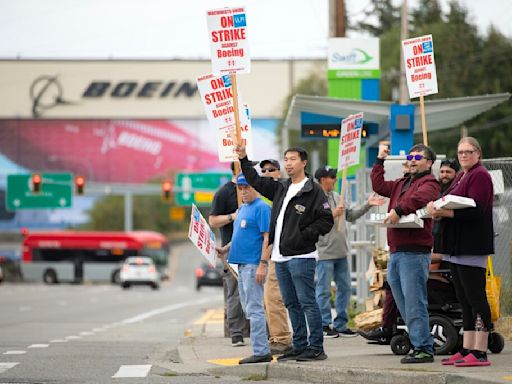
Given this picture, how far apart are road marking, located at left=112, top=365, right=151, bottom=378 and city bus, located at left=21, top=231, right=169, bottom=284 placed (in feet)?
190

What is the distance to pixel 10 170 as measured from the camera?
11494 centimetres

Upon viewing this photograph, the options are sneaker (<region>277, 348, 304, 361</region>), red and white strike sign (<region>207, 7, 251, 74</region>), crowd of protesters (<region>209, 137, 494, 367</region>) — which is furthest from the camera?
red and white strike sign (<region>207, 7, 251, 74</region>)

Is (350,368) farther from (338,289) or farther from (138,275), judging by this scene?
(138,275)

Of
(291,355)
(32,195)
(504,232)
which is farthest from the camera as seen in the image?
(32,195)

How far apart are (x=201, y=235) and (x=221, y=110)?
5.47ft

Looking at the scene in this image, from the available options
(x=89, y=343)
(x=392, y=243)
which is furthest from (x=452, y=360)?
(x=89, y=343)

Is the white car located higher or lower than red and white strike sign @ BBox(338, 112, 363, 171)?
lower

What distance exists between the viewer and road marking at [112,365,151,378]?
38.3 ft

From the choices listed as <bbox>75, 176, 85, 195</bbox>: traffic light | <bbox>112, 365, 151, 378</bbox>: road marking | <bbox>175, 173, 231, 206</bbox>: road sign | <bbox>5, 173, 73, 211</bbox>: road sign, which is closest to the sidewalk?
<bbox>112, 365, 151, 378</bbox>: road marking

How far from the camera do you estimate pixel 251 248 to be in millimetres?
12062

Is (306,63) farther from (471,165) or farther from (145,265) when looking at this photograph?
(471,165)

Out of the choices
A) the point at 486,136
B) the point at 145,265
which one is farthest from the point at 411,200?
the point at 145,265

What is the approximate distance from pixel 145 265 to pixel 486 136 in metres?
18.8

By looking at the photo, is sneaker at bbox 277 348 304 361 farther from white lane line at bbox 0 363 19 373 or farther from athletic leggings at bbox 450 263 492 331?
white lane line at bbox 0 363 19 373
